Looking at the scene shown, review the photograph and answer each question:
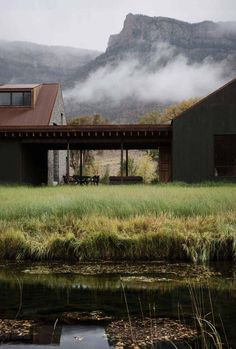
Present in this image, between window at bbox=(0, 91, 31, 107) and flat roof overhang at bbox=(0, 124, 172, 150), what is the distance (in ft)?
15.9

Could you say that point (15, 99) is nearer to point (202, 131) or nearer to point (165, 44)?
point (202, 131)

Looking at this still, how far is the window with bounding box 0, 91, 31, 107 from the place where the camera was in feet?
101

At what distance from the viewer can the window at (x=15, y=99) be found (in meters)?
30.7

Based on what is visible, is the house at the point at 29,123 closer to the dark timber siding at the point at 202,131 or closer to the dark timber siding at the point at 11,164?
the dark timber siding at the point at 11,164

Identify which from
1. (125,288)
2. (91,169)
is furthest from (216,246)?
(91,169)

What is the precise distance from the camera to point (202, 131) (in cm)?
2452

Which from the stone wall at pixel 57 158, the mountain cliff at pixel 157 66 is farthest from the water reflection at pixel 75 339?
the mountain cliff at pixel 157 66

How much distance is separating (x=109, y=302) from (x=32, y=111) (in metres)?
24.0

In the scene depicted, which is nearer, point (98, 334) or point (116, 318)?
point (98, 334)

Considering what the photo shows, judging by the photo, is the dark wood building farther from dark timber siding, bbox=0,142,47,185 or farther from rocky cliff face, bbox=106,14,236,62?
rocky cliff face, bbox=106,14,236,62

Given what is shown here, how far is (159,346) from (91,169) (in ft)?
144

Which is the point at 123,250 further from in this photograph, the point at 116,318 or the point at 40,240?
the point at 116,318

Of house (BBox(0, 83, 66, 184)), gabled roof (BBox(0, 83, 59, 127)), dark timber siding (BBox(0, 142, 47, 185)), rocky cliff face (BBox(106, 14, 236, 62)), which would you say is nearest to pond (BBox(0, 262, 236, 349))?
dark timber siding (BBox(0, 142, 47, 185))

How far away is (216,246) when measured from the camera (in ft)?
34.4
